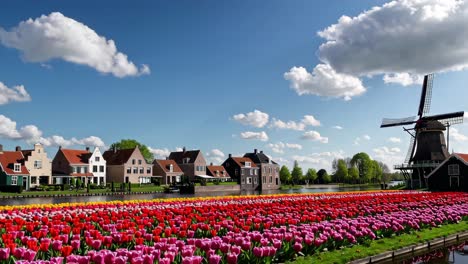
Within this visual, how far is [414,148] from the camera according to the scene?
5684 centimetres

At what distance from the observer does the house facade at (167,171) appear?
8331 centimetres

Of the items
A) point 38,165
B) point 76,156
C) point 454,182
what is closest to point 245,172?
point 76,156

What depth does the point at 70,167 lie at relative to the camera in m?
69.8

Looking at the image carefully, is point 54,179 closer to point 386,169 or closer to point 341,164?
point 341,164

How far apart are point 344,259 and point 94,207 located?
11746 mm

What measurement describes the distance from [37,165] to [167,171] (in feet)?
85.3

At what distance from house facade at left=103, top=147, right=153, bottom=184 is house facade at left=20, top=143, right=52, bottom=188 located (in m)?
13.4

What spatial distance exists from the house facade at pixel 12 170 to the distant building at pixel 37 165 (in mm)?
1075

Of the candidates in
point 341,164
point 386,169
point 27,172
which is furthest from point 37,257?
point 386,169

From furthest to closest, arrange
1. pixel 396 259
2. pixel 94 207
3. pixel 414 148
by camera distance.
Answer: pixel 414 148 < pixel 94 207 < pixel 396 259

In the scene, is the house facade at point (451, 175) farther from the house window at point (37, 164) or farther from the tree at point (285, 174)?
the tree at point (285, 174)

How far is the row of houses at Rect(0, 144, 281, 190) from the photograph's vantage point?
62156mm

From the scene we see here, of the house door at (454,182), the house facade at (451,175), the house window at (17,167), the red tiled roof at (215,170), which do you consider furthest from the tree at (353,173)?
the house window at (17,167)

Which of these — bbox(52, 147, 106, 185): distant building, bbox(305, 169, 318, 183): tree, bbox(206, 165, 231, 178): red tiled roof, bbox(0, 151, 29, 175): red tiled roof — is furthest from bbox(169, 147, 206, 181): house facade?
bbox(305, 169, 318, 183): tree
